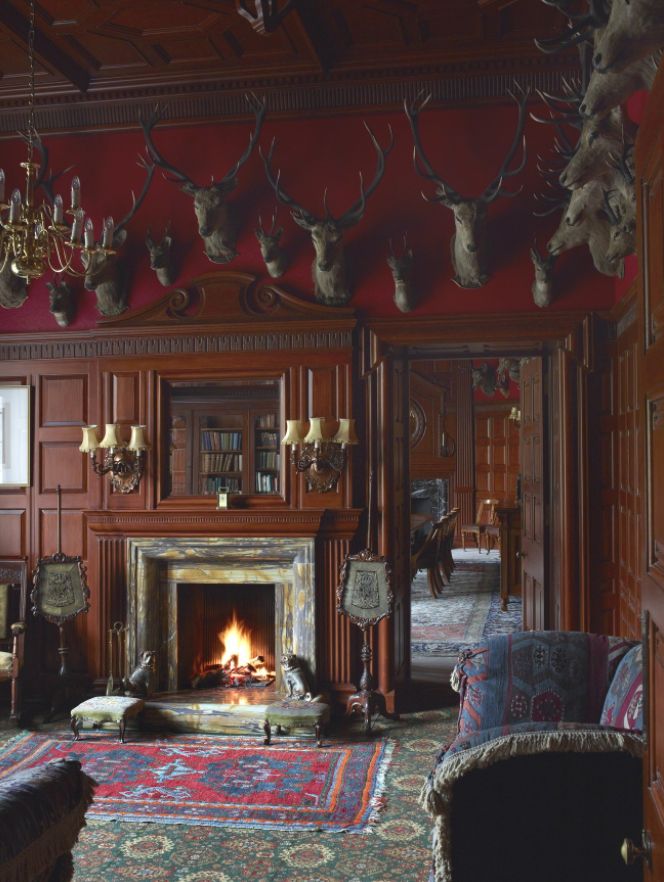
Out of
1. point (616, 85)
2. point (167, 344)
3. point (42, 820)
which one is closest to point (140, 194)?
point (167, 344)

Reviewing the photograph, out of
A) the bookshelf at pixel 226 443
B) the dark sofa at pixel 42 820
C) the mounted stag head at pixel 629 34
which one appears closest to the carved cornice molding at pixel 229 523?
the bookshelf at pixel 226 443

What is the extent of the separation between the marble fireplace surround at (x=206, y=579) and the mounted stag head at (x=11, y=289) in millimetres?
2052

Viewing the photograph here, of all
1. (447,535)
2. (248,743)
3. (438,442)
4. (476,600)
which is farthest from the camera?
(438,442)

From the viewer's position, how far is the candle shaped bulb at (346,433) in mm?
5965

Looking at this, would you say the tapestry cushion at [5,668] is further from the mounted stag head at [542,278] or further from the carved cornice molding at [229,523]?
the mounted stag head at [542,278]

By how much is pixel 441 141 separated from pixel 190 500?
3.24m

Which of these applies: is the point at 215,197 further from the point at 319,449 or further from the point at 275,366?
the point at 319,449

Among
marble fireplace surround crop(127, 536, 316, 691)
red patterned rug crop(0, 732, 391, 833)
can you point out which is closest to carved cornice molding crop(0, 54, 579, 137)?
marble fireplace surround crop(127, 536, 316, 691)

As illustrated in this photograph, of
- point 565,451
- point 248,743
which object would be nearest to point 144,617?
Result: point 248,743

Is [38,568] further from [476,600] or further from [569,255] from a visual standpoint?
[476,600]

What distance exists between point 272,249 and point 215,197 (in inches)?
20.9

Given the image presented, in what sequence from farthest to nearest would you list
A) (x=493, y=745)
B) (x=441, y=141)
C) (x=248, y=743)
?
(x=441, y=141), (x=248, y=743), (x=493, y=745)

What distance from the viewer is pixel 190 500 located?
6.26 m

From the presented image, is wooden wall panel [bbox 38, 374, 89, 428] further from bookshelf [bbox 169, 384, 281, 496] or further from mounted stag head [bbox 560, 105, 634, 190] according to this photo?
mounted stag head [bbox 560, 105, 634, 190]
